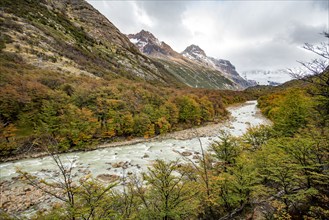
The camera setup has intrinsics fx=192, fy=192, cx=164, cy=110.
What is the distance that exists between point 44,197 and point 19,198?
6.82 feet

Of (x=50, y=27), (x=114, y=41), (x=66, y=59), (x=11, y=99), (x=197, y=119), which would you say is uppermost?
(x=114, y=41)

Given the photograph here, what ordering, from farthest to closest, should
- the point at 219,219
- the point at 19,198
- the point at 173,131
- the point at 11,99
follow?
the point at 173,131, the point at 11,99, the point at 19,198, the point at 219,219

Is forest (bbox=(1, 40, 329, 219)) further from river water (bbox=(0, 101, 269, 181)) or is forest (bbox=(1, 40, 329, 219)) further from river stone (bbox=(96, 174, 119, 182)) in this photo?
river water (bbox=(0, 101, 269, 181))

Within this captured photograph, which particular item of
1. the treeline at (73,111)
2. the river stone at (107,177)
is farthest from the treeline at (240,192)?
the treeline at (73,111)

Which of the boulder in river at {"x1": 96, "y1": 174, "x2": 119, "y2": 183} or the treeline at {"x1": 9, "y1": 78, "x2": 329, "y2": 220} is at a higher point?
the treeline at {"x1": 9, "y1": 78, "x2": 329, "y2": 220}

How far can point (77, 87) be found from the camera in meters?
40.5

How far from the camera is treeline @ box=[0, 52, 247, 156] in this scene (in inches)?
1205

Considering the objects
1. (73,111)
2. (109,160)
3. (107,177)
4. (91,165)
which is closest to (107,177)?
(107,177)

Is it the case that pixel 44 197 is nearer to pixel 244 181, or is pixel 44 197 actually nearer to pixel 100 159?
pixel 100 159

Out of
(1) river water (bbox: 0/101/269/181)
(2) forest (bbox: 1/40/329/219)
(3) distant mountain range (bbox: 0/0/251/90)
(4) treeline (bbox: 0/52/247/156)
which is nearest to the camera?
(2) forest (bbox: 1/40/329/219)

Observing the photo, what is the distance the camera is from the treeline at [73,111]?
100 ft

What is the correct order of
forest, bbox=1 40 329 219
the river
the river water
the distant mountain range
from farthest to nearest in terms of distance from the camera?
the distant mountain range
the river water
the river
forest, bbox=1 40 329 219

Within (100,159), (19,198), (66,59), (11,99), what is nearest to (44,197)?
(19,198)

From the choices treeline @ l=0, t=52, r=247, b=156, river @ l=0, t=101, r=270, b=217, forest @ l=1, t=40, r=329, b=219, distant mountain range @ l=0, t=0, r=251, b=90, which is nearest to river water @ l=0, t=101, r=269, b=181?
river @ l=0, t=101, r=270, b=217
